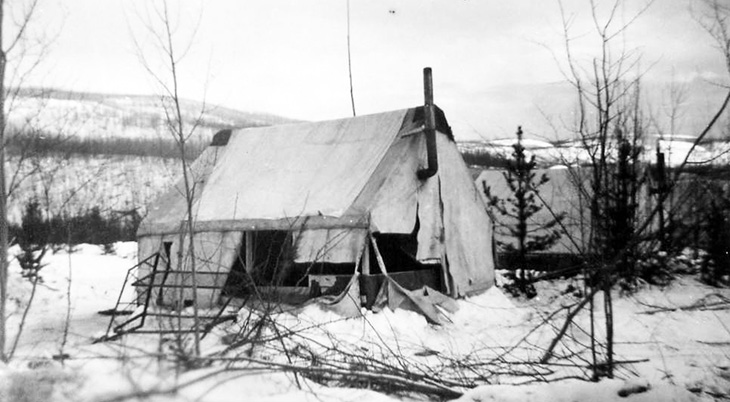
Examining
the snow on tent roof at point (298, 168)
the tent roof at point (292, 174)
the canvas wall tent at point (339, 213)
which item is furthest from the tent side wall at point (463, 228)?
the snow on tent roof at point (298, 168)

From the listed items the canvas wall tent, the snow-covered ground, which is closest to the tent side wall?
the canvas wall tent

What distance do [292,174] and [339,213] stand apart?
218 centimetres

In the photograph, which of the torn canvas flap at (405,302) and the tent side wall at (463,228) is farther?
the tent side wall at (463,228)

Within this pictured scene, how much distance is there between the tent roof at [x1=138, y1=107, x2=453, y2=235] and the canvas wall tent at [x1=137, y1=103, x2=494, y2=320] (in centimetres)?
3

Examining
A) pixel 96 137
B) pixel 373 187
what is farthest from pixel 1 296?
pixel 96 137

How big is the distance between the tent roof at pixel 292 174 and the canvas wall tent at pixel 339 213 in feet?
0.09

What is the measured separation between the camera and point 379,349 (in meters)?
7.16

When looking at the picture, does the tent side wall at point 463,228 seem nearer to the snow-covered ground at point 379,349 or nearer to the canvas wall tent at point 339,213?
the canvas wall tent at point 339,213

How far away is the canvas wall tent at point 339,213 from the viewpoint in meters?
9.78

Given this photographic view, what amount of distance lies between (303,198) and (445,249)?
9.45 feet

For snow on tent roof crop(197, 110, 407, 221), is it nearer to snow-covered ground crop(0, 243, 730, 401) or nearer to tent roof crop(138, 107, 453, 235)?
tent roof crop(138, 107, 453, 235)

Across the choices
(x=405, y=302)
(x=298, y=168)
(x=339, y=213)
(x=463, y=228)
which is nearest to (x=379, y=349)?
(x=405, y=302)

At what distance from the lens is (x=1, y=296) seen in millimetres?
5719

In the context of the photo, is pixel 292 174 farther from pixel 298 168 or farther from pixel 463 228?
pixel 463 228
